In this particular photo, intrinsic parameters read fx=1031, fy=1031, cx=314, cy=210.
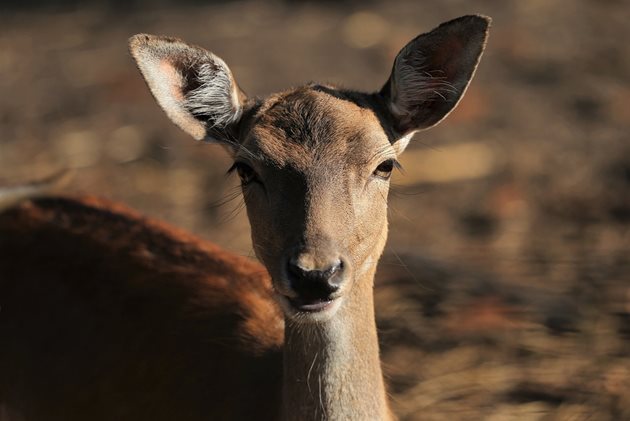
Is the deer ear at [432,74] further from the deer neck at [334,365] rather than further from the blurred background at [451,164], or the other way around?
the blurred background at [451,164]

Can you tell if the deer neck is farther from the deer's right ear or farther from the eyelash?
the deer's right ear

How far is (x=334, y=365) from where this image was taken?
448 centimetres

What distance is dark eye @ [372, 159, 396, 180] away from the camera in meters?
4.49

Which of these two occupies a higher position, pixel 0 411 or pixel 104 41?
pixel 104 41

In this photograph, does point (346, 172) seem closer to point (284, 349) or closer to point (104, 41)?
point (284, 349)

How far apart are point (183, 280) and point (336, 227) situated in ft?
5.59

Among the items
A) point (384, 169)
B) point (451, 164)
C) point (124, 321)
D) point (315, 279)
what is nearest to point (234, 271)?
point (124, 321)

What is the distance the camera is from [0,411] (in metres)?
5.80

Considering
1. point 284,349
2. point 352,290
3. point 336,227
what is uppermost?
point 336,227

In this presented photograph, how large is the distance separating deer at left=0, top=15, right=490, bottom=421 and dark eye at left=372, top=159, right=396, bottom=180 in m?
0.01

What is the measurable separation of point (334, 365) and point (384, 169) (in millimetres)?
883

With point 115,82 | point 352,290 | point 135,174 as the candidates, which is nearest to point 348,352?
point 352,290

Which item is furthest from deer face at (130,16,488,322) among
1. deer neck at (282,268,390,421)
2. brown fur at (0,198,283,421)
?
brown fur at (0,198,283,421)

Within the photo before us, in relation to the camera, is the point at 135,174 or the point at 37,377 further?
the point at 135,174
